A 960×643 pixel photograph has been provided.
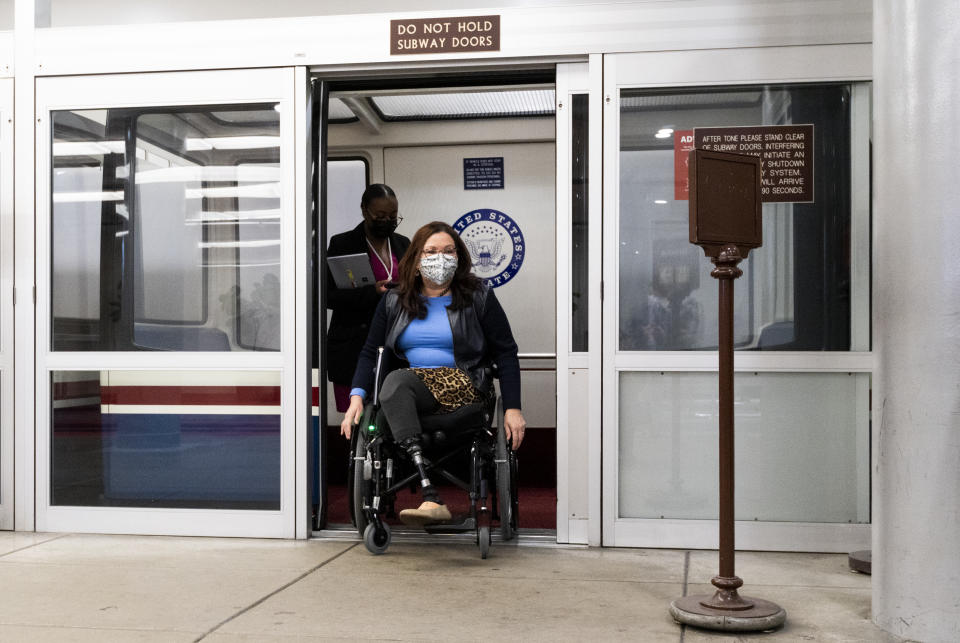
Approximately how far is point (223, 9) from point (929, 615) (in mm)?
4275

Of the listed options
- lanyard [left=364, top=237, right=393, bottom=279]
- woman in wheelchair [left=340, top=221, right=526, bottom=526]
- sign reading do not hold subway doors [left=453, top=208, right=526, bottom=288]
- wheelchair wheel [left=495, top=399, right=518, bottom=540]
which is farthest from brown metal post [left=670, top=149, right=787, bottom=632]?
sign reading do not hold subway doors [left=453, top=208, right=526, bottom=288]

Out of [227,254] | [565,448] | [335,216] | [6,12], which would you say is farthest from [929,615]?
[6,12]

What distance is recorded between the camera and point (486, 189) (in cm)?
662

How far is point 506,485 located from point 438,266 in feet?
3.26

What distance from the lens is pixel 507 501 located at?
4.05 metres

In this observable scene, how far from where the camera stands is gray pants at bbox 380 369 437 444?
13.1ft

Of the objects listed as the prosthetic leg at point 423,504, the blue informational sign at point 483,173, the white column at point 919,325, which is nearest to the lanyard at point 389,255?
the blue informational sign at point 483,173

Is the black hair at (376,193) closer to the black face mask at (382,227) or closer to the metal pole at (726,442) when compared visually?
the black face mask at (382,227)

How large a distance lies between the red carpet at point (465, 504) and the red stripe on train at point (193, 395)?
724mm

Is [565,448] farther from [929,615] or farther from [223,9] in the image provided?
[223,9]

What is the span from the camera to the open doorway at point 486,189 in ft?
21.0

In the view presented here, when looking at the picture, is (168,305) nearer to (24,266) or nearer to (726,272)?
(24,266)

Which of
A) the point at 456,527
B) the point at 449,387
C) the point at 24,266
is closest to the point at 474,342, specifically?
the point at 449,387

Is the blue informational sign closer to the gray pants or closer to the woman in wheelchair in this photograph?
the woman in wheelchair
